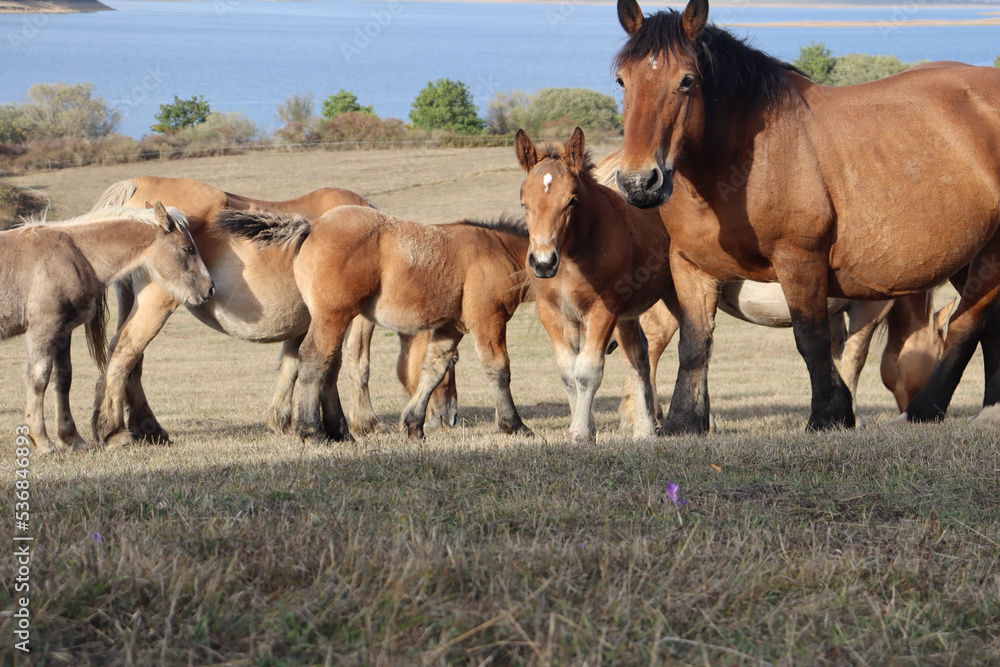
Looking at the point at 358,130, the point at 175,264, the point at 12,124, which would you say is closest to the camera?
the point at 175,264

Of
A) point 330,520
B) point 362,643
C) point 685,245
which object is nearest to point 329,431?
point 685,245

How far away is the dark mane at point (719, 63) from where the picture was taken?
5.20 metres

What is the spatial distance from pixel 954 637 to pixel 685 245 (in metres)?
3.55

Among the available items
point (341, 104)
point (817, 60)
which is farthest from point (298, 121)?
point (817, 60)

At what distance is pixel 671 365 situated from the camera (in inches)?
688

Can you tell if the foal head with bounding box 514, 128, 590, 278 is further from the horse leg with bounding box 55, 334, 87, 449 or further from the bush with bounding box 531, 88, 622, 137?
the bush with bounding box 531, 88, 622, 137

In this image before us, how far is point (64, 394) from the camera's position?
698 centimetres

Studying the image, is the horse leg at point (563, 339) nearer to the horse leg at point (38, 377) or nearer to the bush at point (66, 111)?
the horse leg at point (38, 377)

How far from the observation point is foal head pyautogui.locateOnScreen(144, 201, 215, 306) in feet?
24.7

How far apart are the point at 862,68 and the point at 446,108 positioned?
27.7 meters

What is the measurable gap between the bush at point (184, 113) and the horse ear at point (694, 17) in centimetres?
5698

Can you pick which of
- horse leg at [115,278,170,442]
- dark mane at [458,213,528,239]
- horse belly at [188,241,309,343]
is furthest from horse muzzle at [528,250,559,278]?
horse leg at [115,278,170,442]

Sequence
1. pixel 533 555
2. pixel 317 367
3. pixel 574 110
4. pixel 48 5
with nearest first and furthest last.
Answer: pixel 533 555 < pixel 317 367 < pixel 48 5 < pixel 574 110

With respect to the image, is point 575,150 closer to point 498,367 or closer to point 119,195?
point 498,367
